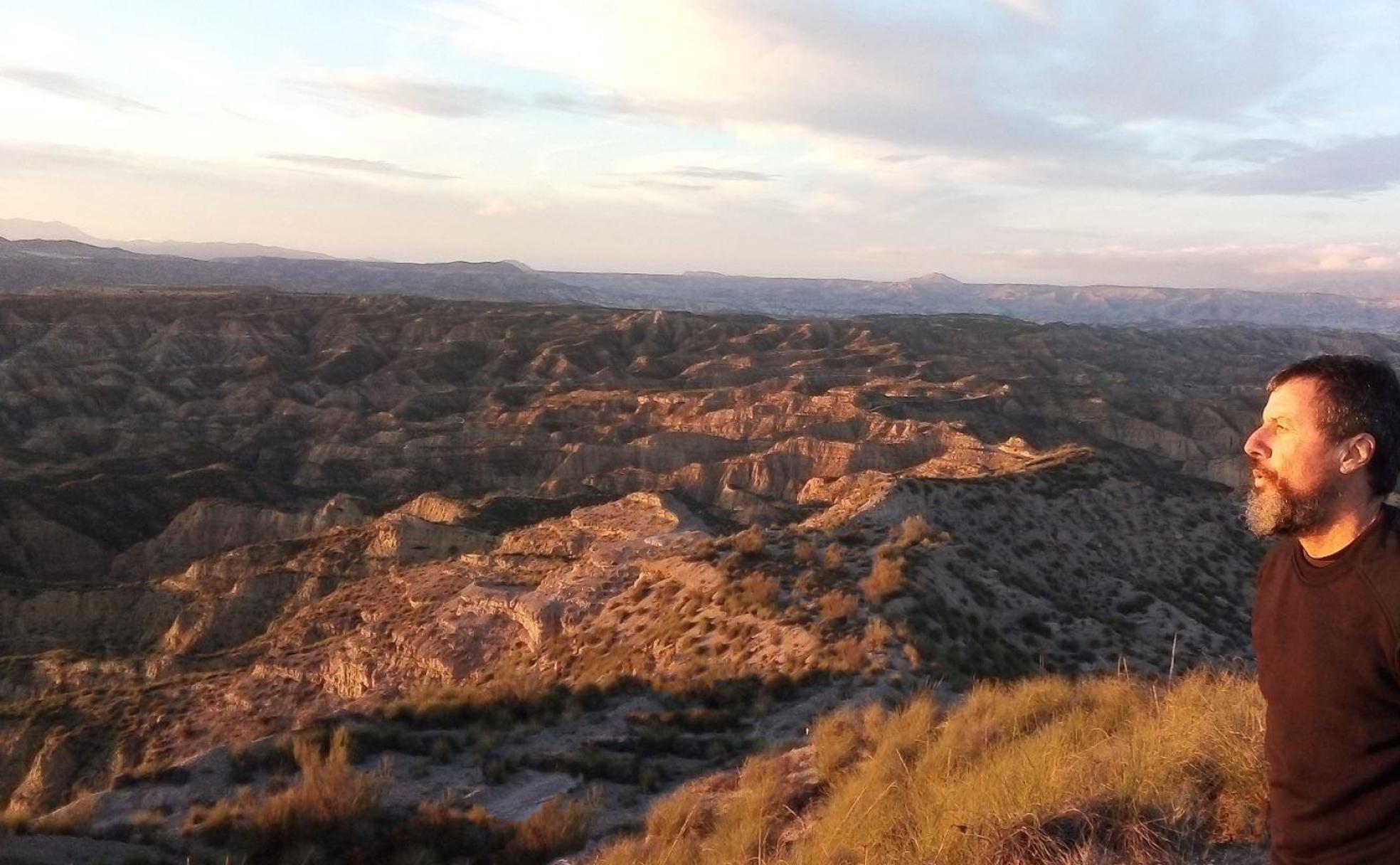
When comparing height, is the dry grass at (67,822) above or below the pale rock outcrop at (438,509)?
above

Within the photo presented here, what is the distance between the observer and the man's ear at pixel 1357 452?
2430mm

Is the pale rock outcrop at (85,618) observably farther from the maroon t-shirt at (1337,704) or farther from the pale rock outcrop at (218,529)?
the maroon t-shirt at (1337,704)

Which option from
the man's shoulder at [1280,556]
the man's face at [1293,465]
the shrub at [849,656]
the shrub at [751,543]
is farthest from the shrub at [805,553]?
the man's face at [1293,465]

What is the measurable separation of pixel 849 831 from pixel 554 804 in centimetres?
308

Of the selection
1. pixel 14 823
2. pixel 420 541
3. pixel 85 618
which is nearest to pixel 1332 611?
pixel 14 823

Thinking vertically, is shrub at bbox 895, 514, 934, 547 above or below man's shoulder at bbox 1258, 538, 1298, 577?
below

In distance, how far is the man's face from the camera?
2457 millimetres

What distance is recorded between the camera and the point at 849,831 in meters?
4.88

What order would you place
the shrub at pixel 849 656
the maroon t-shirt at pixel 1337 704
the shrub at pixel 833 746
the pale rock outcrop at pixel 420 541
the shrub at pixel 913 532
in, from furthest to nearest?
the pale rock outcrop at pixel 420 541 < the shrub at pixel 913 532 < the shrub at pixel 849 656 < the shrub at pixel 833 746 < the maroon t-shirt at pixel 1337 704

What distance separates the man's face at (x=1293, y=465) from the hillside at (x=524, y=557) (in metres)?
Answer: 5.82

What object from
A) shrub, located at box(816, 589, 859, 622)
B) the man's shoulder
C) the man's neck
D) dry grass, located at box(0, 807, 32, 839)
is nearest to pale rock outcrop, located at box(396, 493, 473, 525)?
shrub, located at box(816, 589, 859, 622)

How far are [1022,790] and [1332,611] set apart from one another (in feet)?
8.70

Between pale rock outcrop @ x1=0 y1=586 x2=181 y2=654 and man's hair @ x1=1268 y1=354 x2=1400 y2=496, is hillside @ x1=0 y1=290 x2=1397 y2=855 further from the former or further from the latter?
man's hair @ x1=1268 y1=354 x2=1400 y2=496

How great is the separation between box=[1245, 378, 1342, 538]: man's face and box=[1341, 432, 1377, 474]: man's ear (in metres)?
0.02
